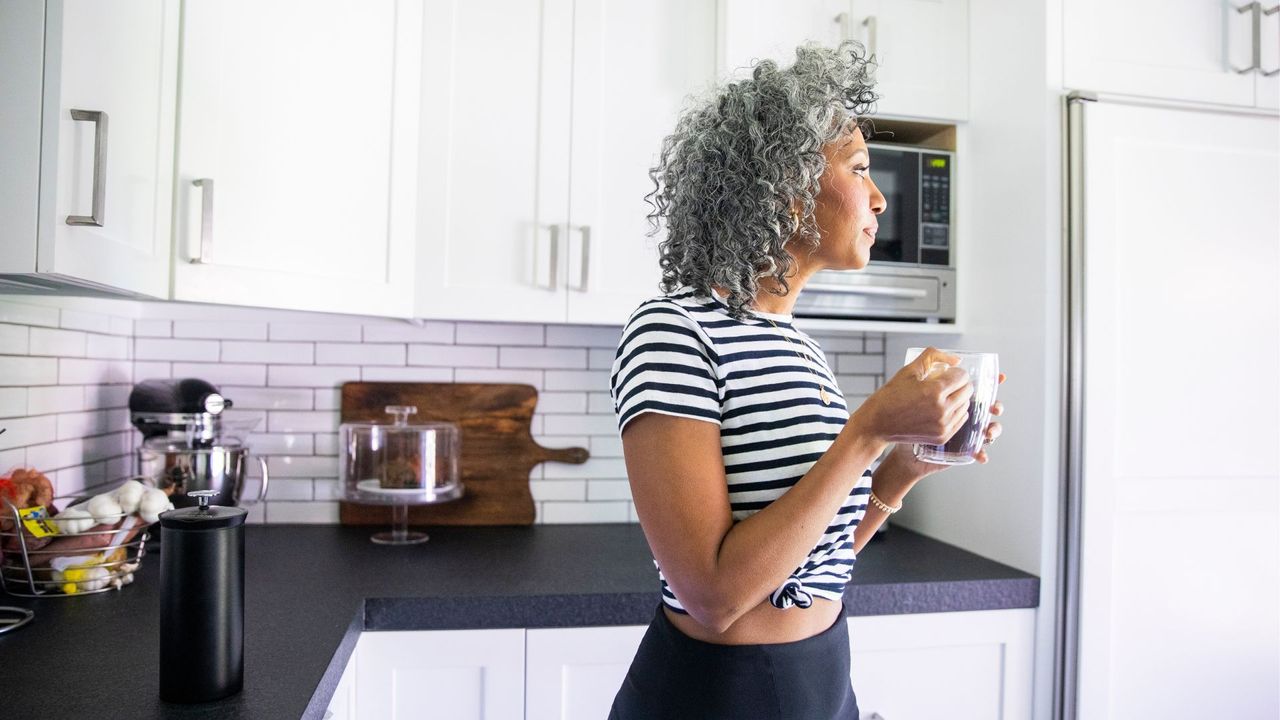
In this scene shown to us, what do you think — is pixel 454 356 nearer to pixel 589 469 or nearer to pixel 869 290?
pixel 589 469

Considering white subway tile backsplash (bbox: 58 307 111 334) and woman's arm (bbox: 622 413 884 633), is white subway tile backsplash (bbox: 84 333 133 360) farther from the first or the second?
woman's arm (bbox: 622 413 884 633)

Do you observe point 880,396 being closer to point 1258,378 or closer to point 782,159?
point 782,159

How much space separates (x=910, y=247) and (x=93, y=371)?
73.6 inches

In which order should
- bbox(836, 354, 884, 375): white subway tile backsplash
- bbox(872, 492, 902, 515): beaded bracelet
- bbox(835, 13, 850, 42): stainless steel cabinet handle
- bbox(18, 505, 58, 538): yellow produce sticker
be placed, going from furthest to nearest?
bbox(836, 354, 884, 375): white subway tile backsplash
bbox(835, 13, 850, 42): stainless steel cabinet handle
bbox(18, 505, 58, 538): yellow produce sticker
bbox(872, 492, 902, 515): beaded bracelet

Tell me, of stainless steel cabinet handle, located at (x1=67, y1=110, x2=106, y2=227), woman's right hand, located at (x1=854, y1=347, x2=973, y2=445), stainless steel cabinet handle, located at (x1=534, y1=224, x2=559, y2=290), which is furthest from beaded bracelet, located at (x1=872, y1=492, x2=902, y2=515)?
stainless steel cabinet handle, located at (x1=67, y1=110, x2=106, y2=227)

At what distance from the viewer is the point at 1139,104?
6.05ft

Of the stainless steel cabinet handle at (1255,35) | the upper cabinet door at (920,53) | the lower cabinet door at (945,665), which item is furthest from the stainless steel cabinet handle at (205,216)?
the stainless steel cabinet handle at (1255,35)

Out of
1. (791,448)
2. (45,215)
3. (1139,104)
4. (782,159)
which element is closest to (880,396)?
(791,448)

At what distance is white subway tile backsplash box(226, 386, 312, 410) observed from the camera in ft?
7.13

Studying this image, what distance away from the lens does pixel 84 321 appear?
6.05 ft

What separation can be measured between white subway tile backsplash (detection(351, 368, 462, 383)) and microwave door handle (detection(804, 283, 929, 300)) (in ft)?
3.12

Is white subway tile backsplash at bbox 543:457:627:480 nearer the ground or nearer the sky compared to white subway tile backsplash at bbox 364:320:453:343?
nearer the ground

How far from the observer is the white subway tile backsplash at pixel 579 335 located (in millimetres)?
2320

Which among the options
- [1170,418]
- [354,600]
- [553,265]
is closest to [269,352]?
[553,265]
